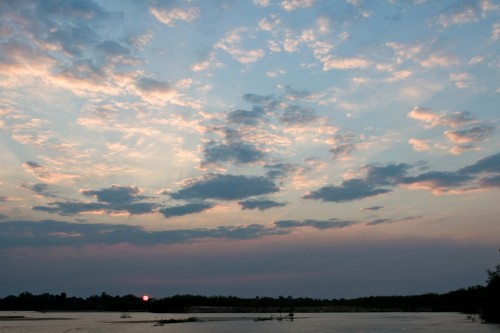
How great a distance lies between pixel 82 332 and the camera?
84250 millimetres

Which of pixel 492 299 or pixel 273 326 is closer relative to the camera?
pixel 492 299

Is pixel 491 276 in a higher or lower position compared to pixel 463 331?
higher

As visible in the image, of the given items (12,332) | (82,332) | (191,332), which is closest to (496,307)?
(191,332)

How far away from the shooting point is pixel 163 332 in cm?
8375

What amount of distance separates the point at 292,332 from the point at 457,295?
440ft

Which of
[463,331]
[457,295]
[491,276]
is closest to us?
[463,331]

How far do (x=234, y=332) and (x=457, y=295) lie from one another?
5489 inches

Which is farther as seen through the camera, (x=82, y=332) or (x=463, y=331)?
(x=82, y=332)

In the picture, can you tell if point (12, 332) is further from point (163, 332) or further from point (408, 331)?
point (408, 331)

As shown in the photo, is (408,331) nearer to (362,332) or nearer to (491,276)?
(362,332)

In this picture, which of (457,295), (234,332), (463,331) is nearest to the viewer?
(463,331)

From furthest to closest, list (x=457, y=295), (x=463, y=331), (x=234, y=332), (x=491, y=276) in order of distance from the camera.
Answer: (x=457, y=295) → (x=491, y=276) → (x=234, y=332) → (x=463, y=331)

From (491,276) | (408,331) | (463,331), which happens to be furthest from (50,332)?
(491,276)

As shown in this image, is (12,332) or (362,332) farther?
(12,332)
